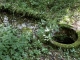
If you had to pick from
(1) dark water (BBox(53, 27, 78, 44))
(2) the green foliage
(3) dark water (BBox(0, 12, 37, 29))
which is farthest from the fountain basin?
(3) dark water (BBox(0, 12, 37, 29))

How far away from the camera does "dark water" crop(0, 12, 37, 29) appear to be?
18.4 feet

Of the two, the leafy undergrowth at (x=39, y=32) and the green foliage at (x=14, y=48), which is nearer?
the green foliage at (x=14, y=48)

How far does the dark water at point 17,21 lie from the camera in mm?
5598

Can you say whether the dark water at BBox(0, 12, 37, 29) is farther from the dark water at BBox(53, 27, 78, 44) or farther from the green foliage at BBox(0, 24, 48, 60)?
the green foliage at BBox(0, 24, 48, 60)

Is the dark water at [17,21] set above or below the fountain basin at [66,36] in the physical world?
above

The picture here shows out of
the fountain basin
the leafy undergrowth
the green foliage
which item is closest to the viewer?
the green foliage

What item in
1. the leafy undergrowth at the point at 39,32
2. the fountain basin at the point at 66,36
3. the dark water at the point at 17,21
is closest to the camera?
the leafy undergrowth at the point at 39,32

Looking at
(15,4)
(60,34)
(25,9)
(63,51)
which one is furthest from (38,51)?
(15,4)

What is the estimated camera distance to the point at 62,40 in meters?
5.09

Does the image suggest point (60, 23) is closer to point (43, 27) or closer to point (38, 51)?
point (43, 27)

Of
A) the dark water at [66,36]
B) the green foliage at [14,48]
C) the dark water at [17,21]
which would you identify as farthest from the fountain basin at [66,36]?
the dark water at [17,21]

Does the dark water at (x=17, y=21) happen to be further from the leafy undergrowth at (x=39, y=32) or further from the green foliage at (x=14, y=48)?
the green foliage at (x=14, y=48)

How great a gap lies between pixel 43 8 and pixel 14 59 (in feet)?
8.93

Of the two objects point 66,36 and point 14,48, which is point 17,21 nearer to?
point 66,36
